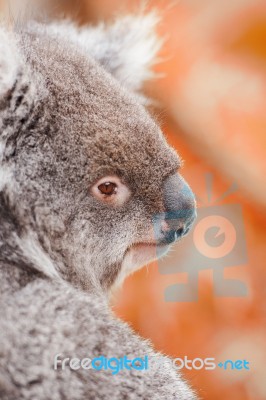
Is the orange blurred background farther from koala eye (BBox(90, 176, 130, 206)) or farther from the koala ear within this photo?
koala eye (BBox(90, 176, 130, 206))

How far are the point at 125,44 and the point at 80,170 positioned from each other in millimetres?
1070

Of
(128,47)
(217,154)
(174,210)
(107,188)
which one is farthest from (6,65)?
(217,154)

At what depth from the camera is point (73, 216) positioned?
6.59ft

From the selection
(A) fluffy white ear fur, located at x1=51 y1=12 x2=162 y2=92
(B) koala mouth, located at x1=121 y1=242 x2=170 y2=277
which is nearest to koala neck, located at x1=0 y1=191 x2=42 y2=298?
(B) koala mouth, located at x1=121 y1=242 x2=170 y2=277

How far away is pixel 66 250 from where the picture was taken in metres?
2.03

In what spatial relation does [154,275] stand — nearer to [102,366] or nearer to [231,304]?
[231,304]

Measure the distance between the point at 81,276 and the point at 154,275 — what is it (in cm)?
230

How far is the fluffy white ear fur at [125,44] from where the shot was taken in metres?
2.78

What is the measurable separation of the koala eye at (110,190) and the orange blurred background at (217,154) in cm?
194

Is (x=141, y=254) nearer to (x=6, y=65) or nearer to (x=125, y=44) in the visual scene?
(x=6, y=65)

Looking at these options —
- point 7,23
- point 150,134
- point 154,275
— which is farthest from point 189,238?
A: point 7,23

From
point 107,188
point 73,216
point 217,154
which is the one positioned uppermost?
point 217,154

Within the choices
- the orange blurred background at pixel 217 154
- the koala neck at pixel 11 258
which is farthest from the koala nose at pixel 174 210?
the orange blurred background at pixel 217 154

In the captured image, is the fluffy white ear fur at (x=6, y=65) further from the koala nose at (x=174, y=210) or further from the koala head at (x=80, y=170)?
the koala nose at (x=174, y=210)
